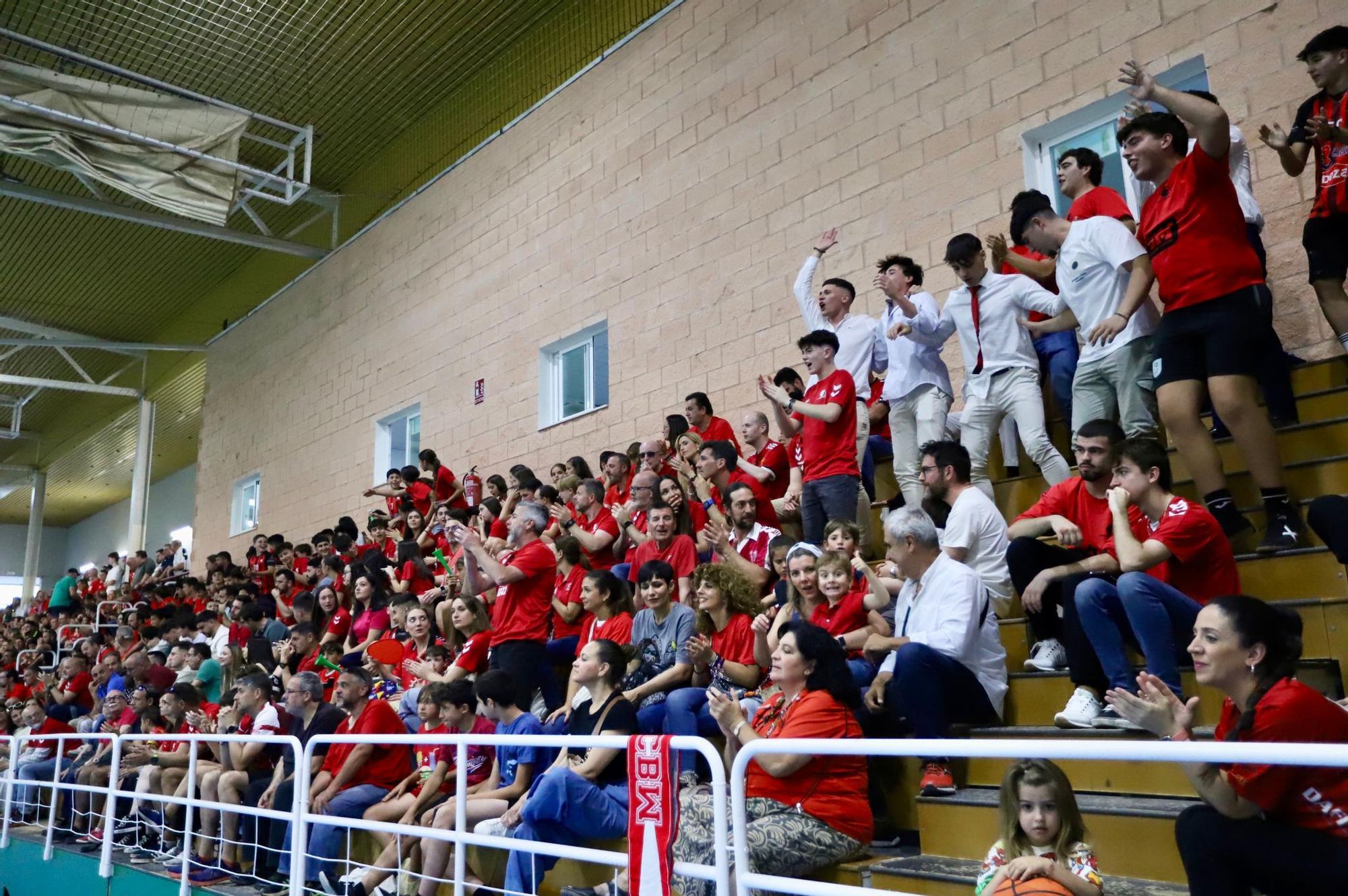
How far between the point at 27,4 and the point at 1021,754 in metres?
11.9

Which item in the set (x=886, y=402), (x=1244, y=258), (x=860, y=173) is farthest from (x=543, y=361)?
(x=1244, y=258)

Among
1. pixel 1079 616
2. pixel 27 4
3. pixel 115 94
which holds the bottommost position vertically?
pixel 1079 616

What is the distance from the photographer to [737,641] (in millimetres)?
4539

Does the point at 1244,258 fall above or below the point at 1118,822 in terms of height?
above

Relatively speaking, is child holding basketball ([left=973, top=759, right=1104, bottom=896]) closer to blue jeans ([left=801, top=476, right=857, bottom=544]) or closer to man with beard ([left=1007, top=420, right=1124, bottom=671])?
man with beard ([left=1007, top=420, right=1124, bottom=671])

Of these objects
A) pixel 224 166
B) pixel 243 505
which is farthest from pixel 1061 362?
pixel 243 505

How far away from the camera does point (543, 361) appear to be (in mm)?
10094

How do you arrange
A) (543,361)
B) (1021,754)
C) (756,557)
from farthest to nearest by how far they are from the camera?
1. (543,361)
2. (756,557)
3. (1021,754)

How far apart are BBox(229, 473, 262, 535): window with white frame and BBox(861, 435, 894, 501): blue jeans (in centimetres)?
1185

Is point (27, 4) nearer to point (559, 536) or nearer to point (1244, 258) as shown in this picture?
point (559, 536)

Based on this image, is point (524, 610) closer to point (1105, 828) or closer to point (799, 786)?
point (799, 786)

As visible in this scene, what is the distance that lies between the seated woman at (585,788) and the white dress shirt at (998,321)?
2277 mm

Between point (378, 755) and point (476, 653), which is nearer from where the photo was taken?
point (378, 755)

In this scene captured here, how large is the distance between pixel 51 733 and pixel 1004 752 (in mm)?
9521
